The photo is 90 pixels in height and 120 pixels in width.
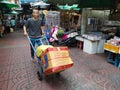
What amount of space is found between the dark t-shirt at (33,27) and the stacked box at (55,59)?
1.39 metres

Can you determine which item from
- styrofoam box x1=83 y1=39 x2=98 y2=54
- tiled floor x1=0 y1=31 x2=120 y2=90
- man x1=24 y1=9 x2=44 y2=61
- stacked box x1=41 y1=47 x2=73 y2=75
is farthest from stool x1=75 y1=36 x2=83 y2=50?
stacked box x1=41 y1=47 x2=73 y2=75

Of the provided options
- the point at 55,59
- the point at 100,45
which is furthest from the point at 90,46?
the point at 55,59

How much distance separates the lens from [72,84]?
11.8 feet

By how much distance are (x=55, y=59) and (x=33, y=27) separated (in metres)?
1.78

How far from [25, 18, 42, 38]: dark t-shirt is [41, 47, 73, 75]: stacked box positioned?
54.8 inches

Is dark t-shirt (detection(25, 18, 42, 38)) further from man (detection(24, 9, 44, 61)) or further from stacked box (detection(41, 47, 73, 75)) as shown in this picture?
stacked box (detection(41, 47, 73, 75))

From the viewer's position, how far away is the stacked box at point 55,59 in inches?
124

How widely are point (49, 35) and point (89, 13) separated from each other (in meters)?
2.25

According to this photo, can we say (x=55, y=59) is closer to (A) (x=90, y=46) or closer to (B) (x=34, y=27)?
(B) (x=34, y=27)

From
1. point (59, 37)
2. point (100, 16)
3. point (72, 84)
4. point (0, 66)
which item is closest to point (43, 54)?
point (72, 84)

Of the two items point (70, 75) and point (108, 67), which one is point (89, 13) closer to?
point (108, 67)

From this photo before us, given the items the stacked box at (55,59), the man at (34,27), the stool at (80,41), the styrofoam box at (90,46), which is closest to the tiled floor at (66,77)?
the stacked box at (55,59)

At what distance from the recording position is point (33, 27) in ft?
15.0

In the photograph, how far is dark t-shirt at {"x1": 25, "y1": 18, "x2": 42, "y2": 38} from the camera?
453 centimetres
